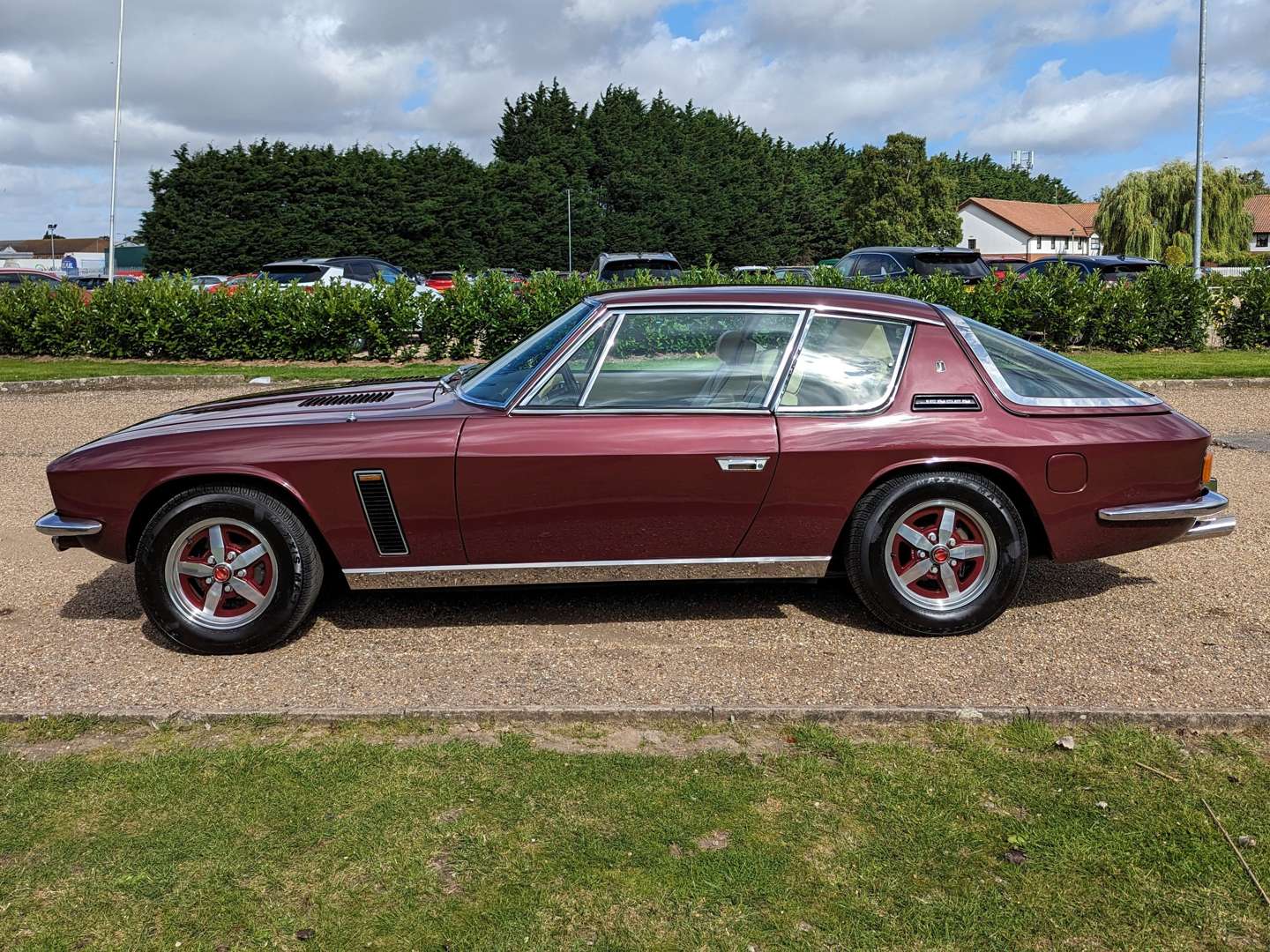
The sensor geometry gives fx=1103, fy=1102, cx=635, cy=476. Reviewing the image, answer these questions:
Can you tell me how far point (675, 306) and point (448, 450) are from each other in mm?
1213

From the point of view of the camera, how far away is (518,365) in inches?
196

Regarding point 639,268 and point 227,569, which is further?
point 639,268

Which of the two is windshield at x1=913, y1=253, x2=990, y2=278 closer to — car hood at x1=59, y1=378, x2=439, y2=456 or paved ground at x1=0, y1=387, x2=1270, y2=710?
paved ground at x1=0, y1=387, x2=1270, y2=710

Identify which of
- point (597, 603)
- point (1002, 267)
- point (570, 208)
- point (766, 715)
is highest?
point (570, 208)

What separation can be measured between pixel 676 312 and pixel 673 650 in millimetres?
1485

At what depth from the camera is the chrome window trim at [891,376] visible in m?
4.70

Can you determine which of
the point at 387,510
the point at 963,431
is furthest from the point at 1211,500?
the point at 387,510

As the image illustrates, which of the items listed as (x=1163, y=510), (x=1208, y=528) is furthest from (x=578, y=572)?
(x=1208, y=528)

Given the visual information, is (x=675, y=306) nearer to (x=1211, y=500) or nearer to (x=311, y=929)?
(x=1211, y=500)

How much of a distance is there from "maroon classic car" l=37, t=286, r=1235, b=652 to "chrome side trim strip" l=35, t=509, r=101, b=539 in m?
0.01

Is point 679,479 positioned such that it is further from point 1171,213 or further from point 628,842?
point 1171,213

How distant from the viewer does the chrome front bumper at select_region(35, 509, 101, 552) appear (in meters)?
4.63

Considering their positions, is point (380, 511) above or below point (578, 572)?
above

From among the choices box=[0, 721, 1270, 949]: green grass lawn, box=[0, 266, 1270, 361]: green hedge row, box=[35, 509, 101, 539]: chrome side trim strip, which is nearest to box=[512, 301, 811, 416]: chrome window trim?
box=[0, 721, 1270, 949]: green grass lawn
